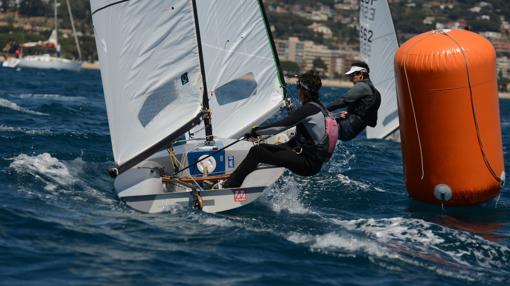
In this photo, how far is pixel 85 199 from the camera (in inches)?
335

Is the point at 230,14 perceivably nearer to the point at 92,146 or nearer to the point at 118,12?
the point at 118,12

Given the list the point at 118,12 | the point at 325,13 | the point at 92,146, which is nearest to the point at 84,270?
the point at 118,12

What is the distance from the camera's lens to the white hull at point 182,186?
26.9ft

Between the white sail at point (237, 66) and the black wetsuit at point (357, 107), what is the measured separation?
1482 mm

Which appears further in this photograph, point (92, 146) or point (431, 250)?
point (92, 146)

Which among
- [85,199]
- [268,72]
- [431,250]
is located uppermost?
[268,72]

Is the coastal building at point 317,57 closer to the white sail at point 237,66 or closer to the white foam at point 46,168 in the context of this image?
the white sail at point 237,66

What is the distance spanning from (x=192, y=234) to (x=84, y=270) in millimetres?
1298

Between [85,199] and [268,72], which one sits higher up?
[268,72]

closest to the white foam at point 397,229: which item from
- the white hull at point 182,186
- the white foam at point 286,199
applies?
the white foam at point 286,199

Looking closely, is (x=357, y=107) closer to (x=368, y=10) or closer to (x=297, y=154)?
(x=297, y=154)

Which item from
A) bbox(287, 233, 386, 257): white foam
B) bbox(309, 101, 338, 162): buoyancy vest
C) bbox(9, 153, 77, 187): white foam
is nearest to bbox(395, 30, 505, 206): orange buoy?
bbox(309, 101, 338, 162): buoyancy vest

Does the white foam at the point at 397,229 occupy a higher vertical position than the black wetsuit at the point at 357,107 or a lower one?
lower

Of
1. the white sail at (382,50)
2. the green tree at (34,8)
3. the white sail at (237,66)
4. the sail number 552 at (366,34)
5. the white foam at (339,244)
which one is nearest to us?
the white foam at (339,244)
